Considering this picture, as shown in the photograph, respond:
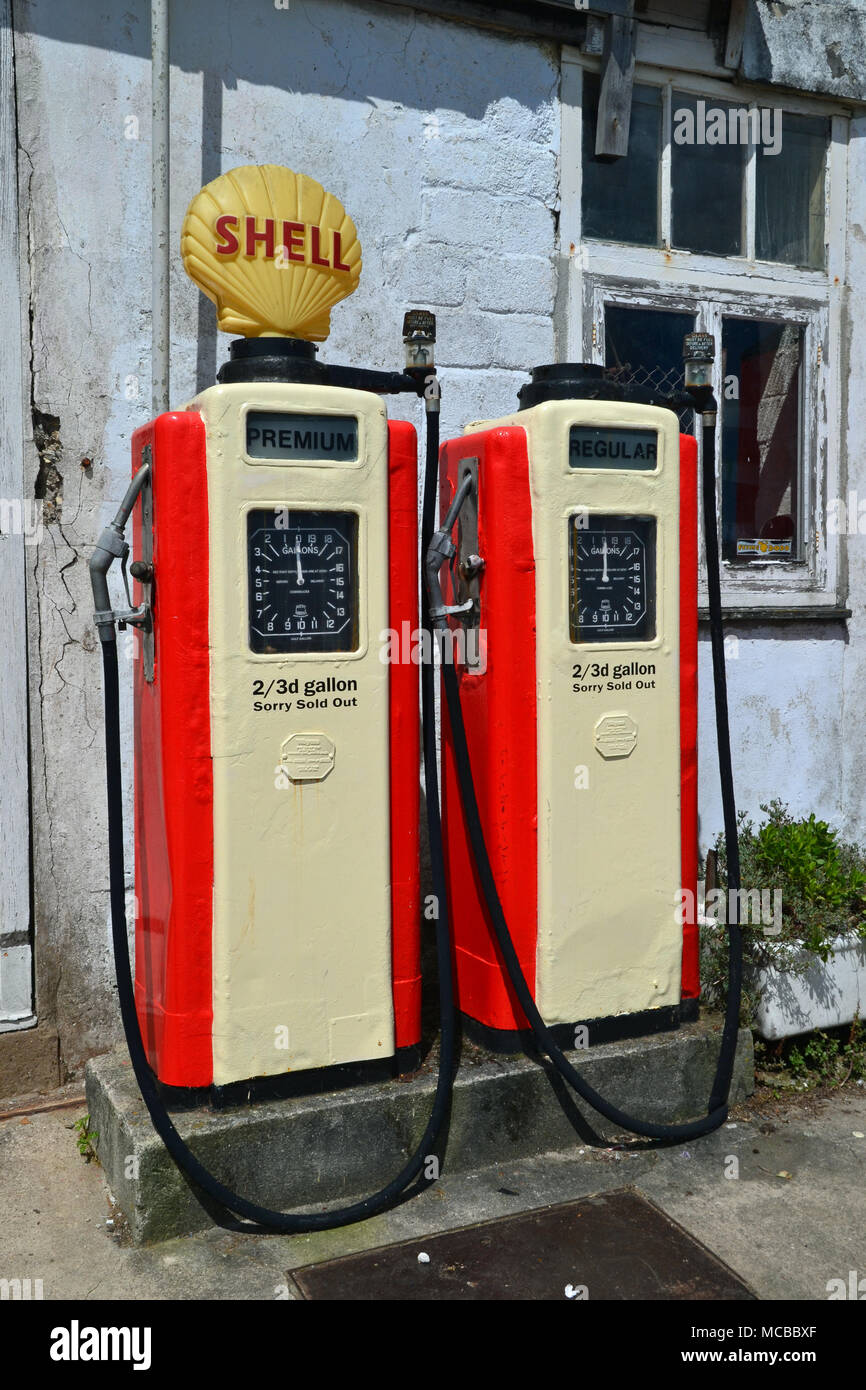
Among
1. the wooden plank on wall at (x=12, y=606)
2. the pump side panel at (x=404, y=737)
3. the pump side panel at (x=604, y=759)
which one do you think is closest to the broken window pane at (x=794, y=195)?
the pump side panel at (x=604, y=759)

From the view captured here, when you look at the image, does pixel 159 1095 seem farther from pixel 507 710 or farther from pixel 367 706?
pixel 507 710

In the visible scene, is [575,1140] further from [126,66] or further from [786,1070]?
[126,66]

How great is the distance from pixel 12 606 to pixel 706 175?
3.22 meters

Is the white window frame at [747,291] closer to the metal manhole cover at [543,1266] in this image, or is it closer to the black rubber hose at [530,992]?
the black rubber hose at [530,992]

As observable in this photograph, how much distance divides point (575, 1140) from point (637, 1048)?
12.5 inches

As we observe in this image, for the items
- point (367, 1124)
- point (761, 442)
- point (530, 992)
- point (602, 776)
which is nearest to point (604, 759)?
point (602, 776)

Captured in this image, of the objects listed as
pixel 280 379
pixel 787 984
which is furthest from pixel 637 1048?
pixel 280 379

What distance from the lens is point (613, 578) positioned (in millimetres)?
3375

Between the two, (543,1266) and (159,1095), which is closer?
(543,1266)

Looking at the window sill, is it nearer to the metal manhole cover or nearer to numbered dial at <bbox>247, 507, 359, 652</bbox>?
numbered dial at <bbox>247, 507, 359, 652</bbox>

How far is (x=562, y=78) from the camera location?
14.4ft

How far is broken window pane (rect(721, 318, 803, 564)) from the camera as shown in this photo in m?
4.88

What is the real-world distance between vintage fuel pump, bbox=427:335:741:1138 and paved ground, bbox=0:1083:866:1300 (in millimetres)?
176

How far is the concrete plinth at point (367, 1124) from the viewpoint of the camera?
2.91 m
